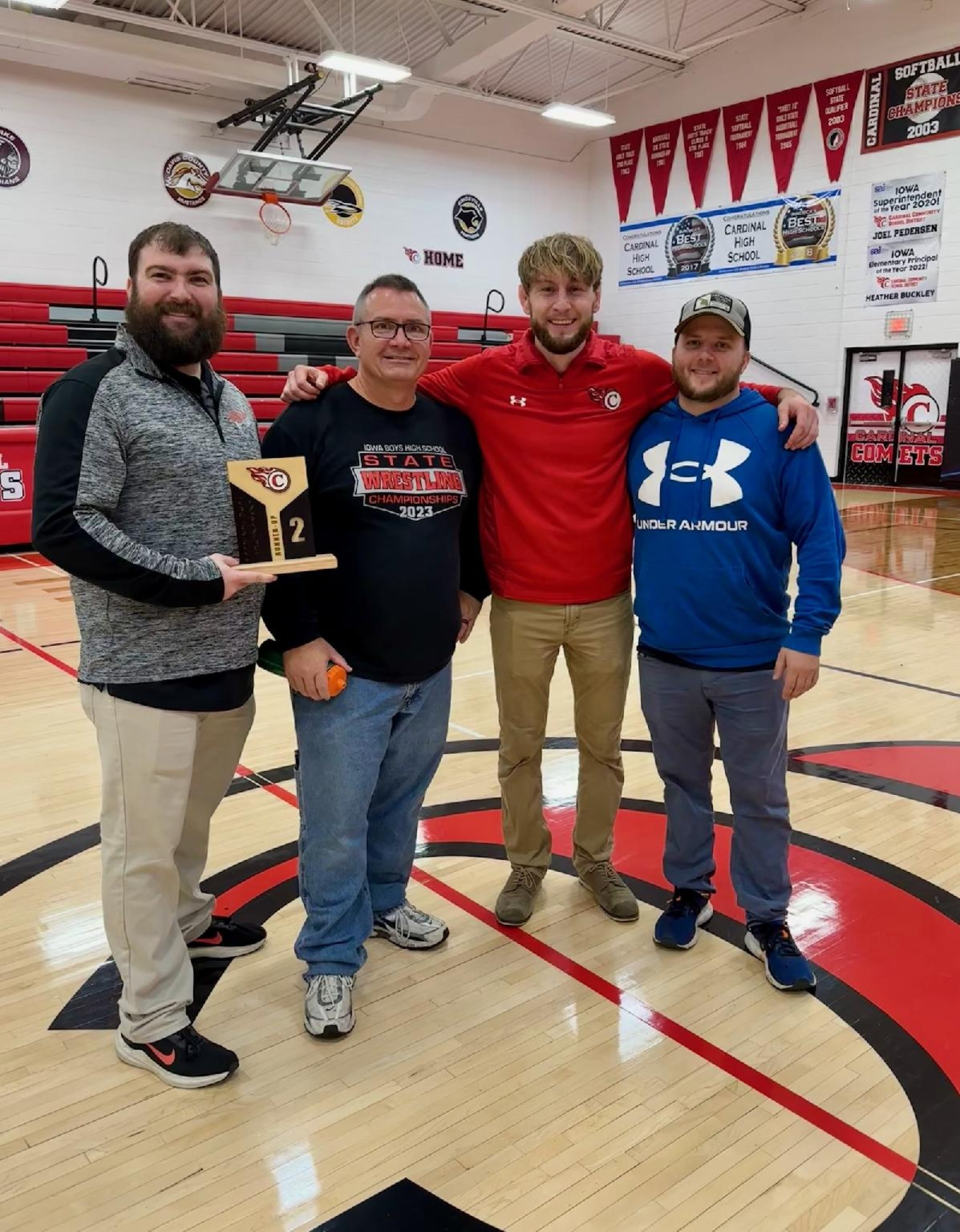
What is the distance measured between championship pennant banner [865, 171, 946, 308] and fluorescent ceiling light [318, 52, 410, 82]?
658 cm

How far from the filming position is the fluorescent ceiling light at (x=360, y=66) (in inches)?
397

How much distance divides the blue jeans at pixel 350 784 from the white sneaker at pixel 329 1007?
25 mm

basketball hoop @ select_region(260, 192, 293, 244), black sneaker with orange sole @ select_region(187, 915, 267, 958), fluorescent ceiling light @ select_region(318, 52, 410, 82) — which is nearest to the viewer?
black sneaker with orange sole @ select_region(187, 915, 267, 958)

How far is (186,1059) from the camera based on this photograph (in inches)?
79.5

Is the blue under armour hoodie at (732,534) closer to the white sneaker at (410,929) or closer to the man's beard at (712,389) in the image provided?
the man's beard at (712,389)

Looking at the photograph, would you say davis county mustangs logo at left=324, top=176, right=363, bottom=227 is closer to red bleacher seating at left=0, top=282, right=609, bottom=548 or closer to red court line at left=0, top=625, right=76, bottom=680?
red bleacher seating at left=0, top=282, right=609, bottom=548

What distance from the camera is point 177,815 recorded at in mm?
1980

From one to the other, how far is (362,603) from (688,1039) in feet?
4.01

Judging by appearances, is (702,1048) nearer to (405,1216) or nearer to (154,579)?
(405,1216)

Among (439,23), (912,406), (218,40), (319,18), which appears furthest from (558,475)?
(912,406)

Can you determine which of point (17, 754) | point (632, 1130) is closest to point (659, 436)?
point (632, 1130)

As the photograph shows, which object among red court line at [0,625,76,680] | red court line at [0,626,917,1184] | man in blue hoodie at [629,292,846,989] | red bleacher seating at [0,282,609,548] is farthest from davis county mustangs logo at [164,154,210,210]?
man in blue hoodie at [629,292,846,989]

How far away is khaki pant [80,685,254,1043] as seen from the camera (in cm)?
191

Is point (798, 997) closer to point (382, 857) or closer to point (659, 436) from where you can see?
point (382, 857)
